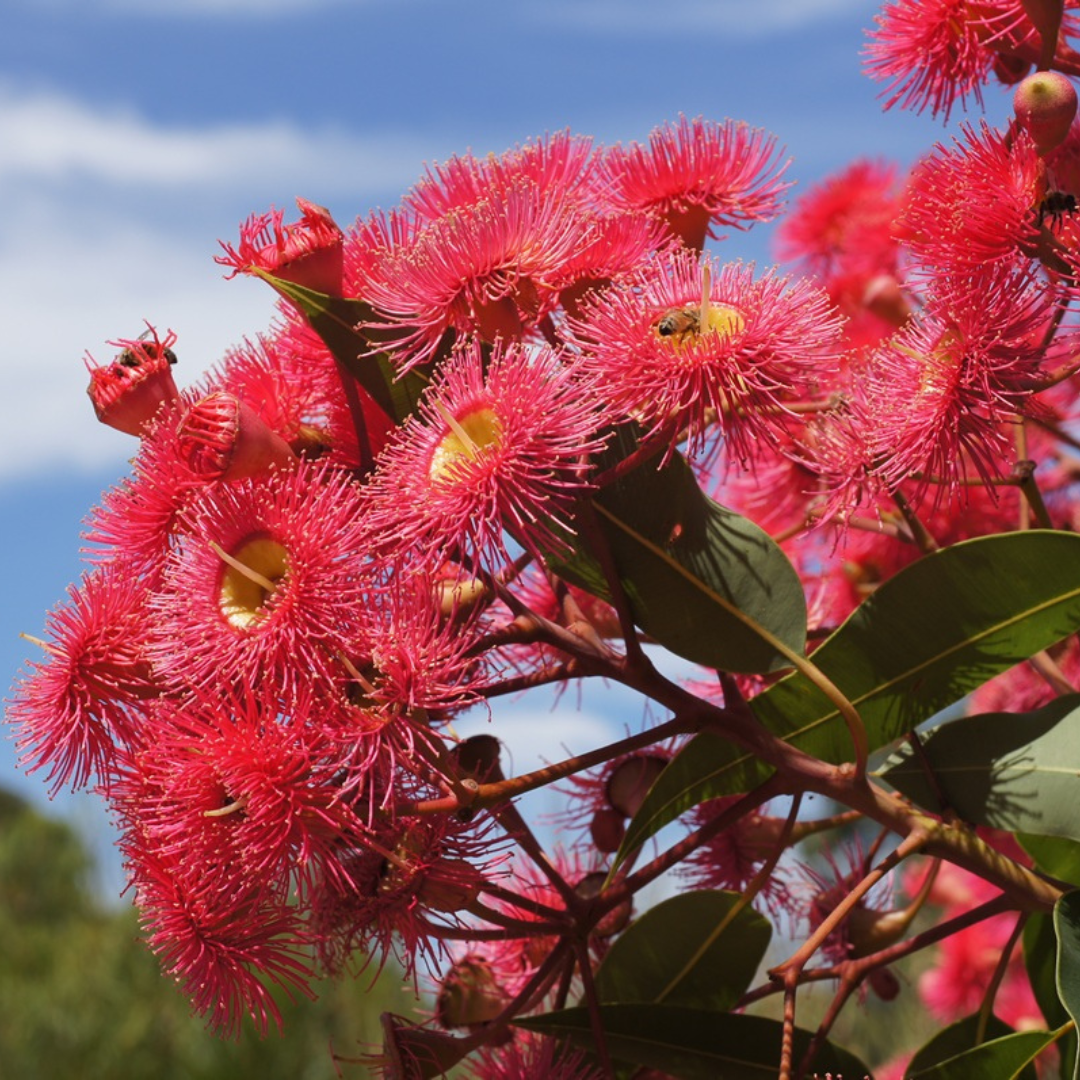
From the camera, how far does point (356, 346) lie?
4.04 ft

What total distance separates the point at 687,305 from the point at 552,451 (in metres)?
0.22

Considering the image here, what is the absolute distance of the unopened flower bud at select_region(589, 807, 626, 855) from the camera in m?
1.52

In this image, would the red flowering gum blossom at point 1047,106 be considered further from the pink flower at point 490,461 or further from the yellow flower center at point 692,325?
the pink flower at point 490,461

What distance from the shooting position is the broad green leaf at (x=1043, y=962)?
1.40 meters

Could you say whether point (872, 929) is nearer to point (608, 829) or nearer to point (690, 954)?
point (690, 954)

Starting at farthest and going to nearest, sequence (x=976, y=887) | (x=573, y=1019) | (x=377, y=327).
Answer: (x=976, y=887) < (x=573, y=1019) < (x=377, y=327)

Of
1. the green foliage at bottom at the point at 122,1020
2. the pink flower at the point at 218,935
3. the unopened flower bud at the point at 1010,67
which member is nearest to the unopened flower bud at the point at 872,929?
the pink flower at the point at 218,935

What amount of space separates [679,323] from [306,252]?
33 cm

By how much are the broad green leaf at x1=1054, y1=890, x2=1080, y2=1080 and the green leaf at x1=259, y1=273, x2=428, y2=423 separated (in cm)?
69

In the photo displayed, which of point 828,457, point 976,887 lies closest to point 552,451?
point 828,457

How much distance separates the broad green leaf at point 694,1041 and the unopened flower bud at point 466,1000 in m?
0.18

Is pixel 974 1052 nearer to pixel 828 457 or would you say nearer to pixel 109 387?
pixel 828 457

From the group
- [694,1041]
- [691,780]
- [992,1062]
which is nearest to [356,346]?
[691,780]

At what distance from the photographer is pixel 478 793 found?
113 centimetres
